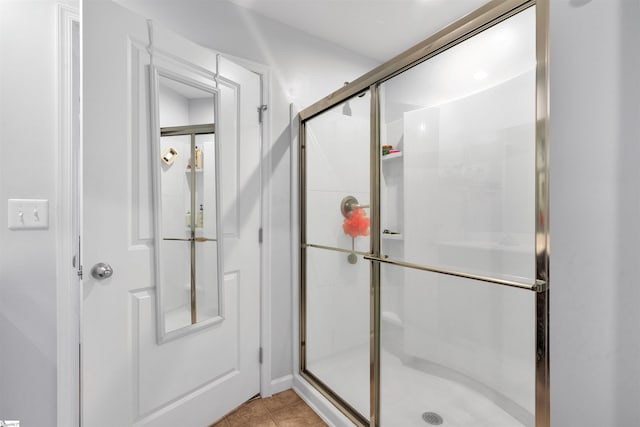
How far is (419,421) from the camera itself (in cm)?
131

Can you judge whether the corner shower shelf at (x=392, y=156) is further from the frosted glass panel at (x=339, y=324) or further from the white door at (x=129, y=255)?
the white door at (x=129, y=255)

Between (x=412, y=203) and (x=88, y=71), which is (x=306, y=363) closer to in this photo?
(x=412, y=203)

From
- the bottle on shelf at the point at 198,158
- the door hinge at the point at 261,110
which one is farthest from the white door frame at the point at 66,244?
the door hinge at the point at 261,110

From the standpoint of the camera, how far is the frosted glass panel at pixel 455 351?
103cm

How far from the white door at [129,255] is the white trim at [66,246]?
263 mm

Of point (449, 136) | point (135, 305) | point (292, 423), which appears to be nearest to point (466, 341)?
point (449, 136)

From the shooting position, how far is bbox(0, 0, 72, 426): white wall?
1281mm

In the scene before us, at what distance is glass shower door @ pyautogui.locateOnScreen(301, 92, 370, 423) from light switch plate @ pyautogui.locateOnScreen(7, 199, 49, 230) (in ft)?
4.25

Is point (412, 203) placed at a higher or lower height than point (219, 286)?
higher

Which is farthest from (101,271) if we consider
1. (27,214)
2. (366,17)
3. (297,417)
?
(366,17)

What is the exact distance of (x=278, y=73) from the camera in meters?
2.04

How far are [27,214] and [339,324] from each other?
60.3 inches

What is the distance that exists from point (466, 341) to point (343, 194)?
2.92ft

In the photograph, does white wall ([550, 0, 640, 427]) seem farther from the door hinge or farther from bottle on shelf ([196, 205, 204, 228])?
bottle on shelf ([196, 205, 204, 228])
